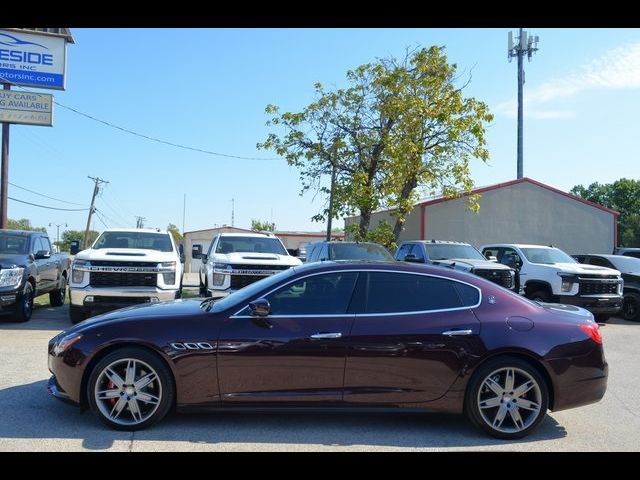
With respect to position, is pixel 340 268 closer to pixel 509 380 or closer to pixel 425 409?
pixel 425 409

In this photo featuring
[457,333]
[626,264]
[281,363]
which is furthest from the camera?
[626,264]

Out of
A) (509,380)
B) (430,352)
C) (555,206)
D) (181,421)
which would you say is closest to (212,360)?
(181,421)

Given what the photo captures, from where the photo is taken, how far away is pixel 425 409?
485cm

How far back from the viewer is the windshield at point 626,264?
47.6 feet

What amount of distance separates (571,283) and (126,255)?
9802 millimetres

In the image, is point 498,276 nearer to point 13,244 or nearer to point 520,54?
point 13,244

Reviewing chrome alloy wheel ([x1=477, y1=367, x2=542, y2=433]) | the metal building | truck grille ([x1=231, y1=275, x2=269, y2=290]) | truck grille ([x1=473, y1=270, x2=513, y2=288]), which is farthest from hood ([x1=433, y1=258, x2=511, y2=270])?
the metal building

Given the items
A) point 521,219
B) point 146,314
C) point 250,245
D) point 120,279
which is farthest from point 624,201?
point 146,314

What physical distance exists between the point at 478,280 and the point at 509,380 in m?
0.94

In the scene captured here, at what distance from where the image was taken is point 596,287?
12.9m

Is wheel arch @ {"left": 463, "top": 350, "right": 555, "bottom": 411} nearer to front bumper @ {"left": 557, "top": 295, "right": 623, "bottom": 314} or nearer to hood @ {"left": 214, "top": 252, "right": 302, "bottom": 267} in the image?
hood @ {"left": 214, "top": 252, "right": 302, "bottom": 267}

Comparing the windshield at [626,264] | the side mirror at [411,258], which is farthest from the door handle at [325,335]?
the windshield at [626,264]

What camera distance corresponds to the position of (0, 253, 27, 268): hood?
10.3 meters

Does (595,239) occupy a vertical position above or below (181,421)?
above
